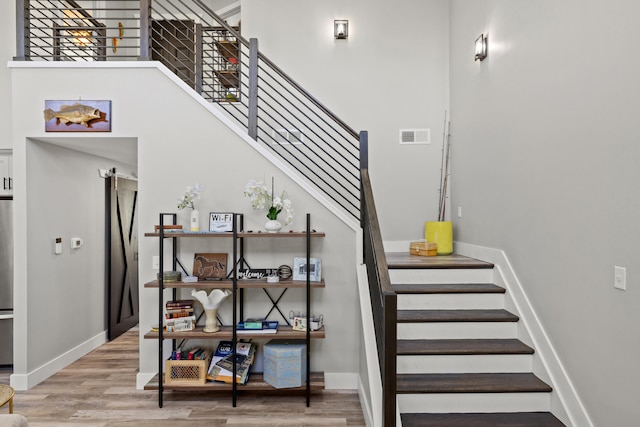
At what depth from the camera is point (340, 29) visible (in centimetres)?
489

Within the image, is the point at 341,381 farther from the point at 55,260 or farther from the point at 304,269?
the point at 55,260

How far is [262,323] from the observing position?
139 inches

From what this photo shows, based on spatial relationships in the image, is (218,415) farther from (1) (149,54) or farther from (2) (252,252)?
(1) (149,54)

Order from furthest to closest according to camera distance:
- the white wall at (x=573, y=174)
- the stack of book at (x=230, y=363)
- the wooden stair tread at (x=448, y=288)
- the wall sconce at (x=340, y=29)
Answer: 1. the wall sconce at (x=340, y=29)
2. the stack of book at (x=230, y=363)
3. the wooden stair tread at (x=448, y=288)
4. the white wall at (x=573, y=174)

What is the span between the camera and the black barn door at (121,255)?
522 cm

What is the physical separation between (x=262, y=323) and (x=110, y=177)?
3179mm

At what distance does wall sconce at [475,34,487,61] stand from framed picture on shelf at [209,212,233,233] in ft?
8.91

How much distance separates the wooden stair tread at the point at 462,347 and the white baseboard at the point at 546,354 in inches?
4.2

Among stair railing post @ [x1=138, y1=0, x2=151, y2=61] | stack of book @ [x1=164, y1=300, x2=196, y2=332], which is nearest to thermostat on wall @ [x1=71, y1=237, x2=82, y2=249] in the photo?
stack of book @ [x1=164, y1=300, x2=196, y2=332]

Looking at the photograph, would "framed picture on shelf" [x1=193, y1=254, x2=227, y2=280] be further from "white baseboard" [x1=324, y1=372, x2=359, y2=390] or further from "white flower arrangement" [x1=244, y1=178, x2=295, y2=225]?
"white baseboard" [x1=324, y1=372, x2=359, y2=390]

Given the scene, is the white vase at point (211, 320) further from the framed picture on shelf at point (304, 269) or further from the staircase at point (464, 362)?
the staircase at point (464, 362)

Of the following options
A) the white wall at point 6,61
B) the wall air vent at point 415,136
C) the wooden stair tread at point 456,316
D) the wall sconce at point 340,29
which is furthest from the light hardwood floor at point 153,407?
the wall sconce at point 340,29

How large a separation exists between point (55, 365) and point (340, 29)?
15.4 feet

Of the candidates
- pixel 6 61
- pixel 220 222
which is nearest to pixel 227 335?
pixel 220 222
